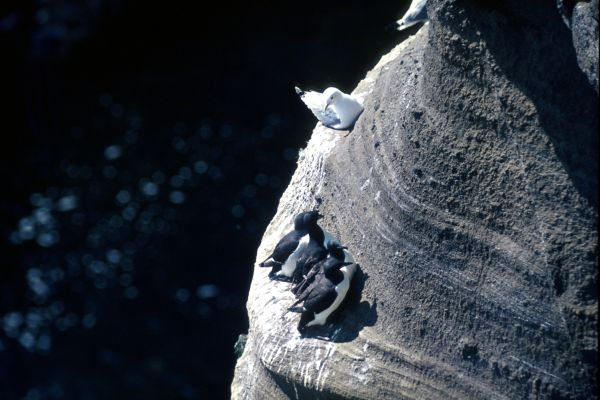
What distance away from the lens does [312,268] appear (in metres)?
4.93

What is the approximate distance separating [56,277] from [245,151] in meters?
2.70

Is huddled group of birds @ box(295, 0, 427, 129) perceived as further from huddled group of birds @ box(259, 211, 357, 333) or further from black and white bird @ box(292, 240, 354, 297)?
black and white bird @ box(292, 240, 354, 297)

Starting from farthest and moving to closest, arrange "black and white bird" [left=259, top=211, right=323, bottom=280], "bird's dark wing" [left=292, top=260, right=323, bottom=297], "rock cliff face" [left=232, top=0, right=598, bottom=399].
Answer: "black and white bird" [left=259, top=211, right=323, bottom=280] → "bird's dark wing" [left=292, top=260, right=323, bottom=297] → "rock cliff face" [left=232, top=0, right=598, bottom=399]

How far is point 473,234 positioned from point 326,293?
81 centimetres

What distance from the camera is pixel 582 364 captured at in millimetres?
3848

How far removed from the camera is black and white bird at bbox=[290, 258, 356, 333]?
A: 452 cm

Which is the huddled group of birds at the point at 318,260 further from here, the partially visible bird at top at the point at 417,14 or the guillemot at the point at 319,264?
the partially visible bird at top at the point at 417,14

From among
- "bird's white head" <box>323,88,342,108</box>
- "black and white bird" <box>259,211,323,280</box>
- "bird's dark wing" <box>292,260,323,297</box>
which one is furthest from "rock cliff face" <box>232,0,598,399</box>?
"bird's white head" <box>323,88,342,108</box>

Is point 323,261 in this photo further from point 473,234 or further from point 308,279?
point 473,234

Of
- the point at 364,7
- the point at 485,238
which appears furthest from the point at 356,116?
the point at 364,7

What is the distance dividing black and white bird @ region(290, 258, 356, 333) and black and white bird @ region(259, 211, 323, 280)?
0.39 meters

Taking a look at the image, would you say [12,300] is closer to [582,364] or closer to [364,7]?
[364,7]

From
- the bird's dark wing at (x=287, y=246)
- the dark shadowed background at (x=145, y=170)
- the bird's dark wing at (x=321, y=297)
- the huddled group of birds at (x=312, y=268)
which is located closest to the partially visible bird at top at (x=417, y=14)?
the huddled group of birds at (x=312, y=268)

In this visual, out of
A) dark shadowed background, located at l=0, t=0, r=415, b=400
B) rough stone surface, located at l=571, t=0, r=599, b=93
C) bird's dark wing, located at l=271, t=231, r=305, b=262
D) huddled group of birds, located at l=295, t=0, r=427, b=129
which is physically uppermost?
rough stone surface, located at l=571, t=0, r=599, b=93
